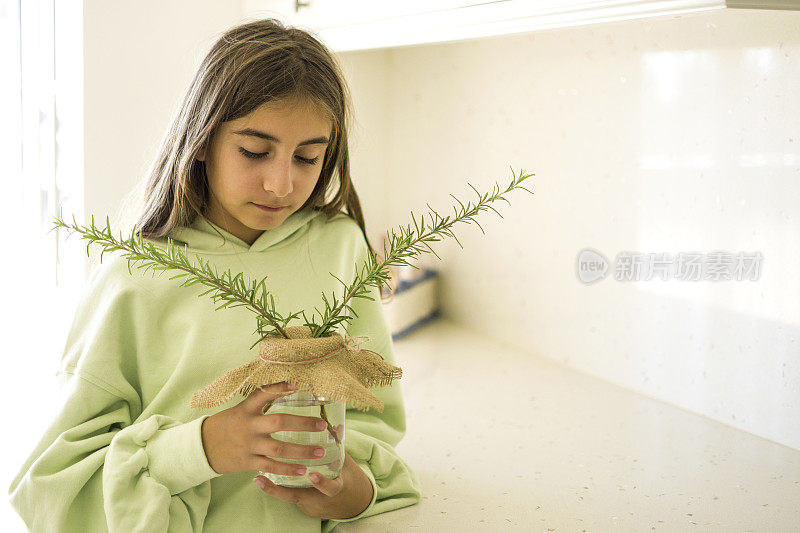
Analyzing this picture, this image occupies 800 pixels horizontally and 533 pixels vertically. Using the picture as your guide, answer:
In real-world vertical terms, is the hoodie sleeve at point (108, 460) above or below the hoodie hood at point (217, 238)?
below

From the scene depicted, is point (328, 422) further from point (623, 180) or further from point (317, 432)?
point (623, 180)

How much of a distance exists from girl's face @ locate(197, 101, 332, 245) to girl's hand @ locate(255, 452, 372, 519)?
0.27 m

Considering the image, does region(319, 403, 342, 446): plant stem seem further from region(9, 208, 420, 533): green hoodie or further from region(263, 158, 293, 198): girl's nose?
region(263, 158, 293, 198): girl's nose

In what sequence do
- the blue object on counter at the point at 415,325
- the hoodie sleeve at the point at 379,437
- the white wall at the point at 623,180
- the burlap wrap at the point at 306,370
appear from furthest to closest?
the blue object on counter at the point at 415,325 < the white wall at the point at 623,180 < the hoodie sleeve at the point at 379,437 < the burlap wrap at the point at 306,370

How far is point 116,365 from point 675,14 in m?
0.68

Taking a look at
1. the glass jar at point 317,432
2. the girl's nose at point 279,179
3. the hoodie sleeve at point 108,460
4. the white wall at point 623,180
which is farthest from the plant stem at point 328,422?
the white wall at point 623,180

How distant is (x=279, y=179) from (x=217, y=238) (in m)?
0.14

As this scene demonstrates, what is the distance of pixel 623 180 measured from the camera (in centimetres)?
133

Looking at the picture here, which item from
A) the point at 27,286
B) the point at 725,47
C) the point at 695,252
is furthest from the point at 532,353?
the point at 27,286

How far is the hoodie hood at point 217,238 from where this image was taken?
900 mm

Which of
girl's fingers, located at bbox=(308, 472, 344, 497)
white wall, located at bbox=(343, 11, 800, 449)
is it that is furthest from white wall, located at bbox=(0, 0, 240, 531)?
girl's fingers, located at bbox=(308, 472, 344, 497)

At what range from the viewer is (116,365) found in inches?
33.1

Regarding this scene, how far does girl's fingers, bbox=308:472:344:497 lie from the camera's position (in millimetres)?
743

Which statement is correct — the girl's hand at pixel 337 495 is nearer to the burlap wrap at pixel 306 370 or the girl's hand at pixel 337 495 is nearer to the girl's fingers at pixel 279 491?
the girl's fingers at pixel 279 491
